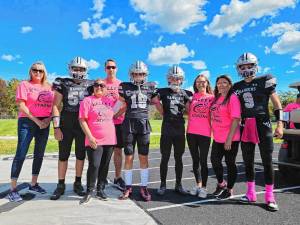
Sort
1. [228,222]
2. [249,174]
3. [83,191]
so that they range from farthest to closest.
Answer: [83,191] → [249,174] → [228,222]

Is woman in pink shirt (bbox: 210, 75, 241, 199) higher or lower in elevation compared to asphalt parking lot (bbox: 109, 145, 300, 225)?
higher

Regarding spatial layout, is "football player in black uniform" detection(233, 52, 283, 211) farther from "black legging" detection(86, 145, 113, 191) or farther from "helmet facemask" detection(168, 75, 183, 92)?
"black legging" detection(86, 145, 113, 191)

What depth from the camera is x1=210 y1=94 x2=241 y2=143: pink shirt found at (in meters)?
5.77

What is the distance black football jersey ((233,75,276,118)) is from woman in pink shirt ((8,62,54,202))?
3.15 m

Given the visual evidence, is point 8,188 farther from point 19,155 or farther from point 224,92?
point 224,92

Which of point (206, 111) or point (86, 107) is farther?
point (206, 111)

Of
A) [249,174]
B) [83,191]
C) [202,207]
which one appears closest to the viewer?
[202,207]

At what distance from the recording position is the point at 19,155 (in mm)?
6043

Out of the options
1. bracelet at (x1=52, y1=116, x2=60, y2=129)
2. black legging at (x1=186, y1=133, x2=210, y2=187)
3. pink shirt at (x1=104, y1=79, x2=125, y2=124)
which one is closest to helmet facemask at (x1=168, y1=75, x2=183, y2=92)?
black legging at (x1=186, y1=133, x2=210, y2=187)

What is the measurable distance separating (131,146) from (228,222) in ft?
6.81

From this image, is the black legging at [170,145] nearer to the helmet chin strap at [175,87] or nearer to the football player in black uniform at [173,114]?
the football player in black uniform at [173,114]

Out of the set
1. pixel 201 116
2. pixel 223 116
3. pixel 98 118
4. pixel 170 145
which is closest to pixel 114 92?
pixel 98 118

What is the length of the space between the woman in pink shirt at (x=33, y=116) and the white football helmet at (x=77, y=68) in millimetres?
530

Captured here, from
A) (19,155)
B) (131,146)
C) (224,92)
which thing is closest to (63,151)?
(19,155)
